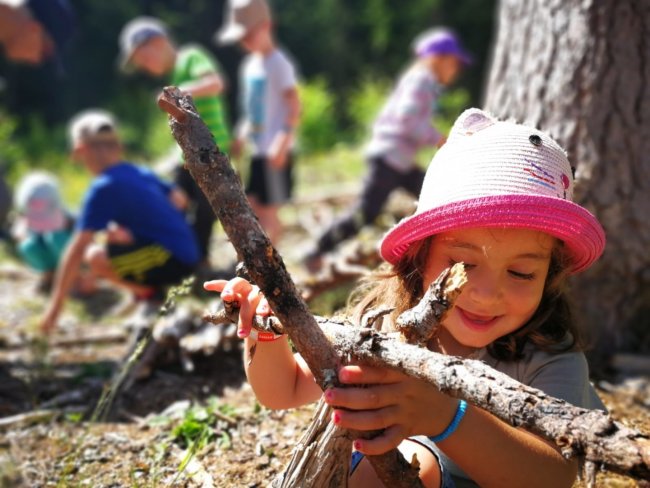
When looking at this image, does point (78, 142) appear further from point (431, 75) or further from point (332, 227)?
point (431, 75)

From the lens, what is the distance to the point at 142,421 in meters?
3.30

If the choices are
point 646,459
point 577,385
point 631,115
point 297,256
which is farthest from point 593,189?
point 297,256

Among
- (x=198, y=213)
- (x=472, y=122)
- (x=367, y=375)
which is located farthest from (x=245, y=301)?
(x=198, y=213)

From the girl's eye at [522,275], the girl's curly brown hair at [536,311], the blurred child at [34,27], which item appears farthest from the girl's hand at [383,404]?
the blurred child at [34,27]

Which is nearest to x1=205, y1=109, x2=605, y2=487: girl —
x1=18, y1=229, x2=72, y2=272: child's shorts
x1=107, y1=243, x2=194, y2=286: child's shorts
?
x1=107, y1=243, x2=194, y2=286: child's shorts

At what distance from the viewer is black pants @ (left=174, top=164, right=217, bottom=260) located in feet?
20.7

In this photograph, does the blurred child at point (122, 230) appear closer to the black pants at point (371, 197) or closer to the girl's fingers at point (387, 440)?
the black pants at point (371, 197)

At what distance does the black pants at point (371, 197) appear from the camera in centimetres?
609

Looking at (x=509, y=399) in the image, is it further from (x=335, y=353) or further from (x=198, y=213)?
(x=198, y=213)

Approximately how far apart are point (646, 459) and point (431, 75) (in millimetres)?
5073

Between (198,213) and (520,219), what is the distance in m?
4.73

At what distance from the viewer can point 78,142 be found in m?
5.36

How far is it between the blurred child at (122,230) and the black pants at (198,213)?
0.84m

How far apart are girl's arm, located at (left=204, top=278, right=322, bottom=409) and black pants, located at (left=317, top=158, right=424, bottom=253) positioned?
155 inches
